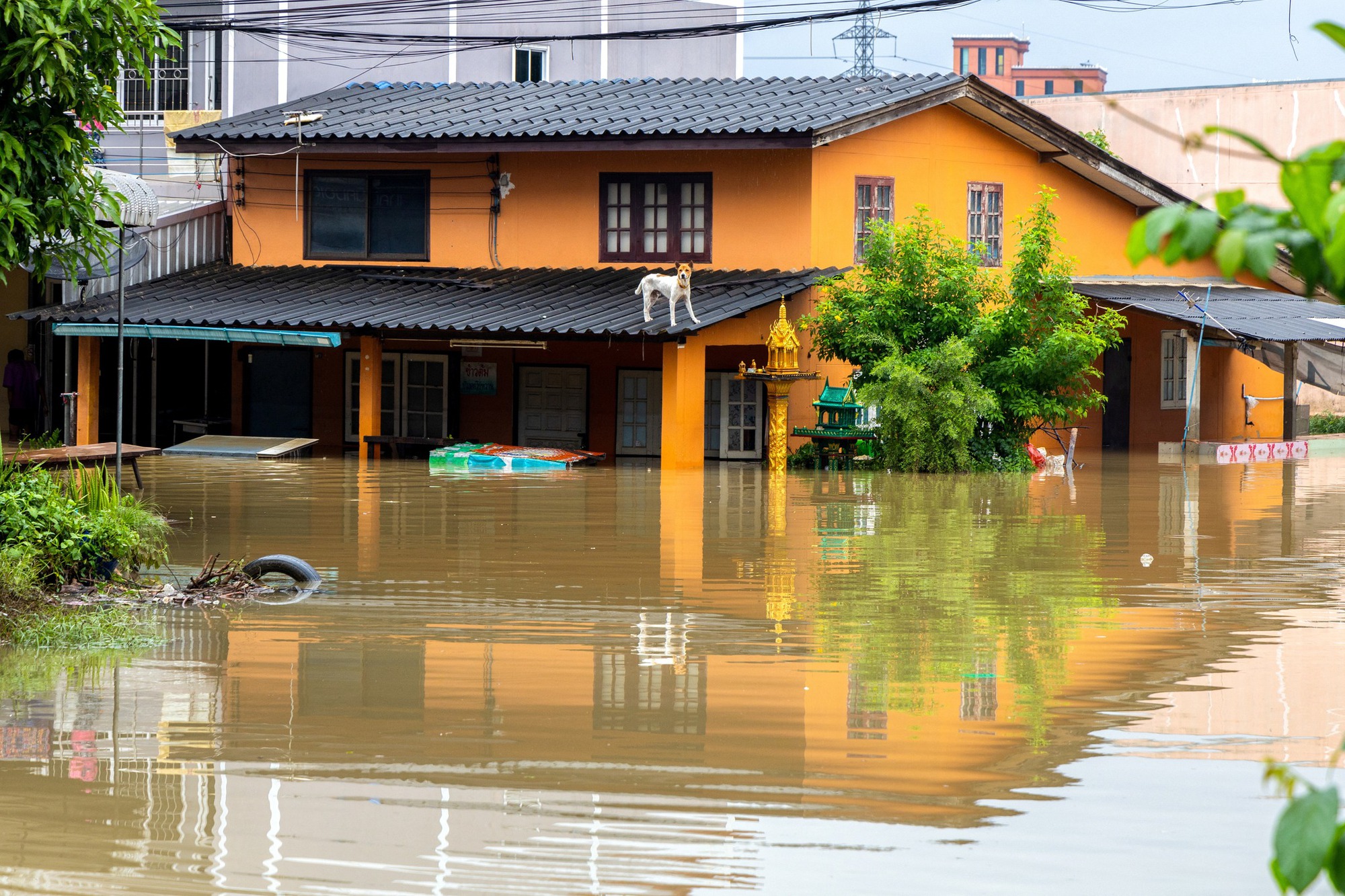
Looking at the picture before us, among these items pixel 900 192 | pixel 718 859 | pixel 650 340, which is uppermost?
pixel 900 192

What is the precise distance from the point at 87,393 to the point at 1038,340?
14960mm

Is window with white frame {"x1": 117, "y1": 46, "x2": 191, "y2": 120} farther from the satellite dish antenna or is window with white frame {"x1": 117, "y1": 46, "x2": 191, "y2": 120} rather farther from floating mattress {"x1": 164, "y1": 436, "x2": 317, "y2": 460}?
floating mattress {"x1": 164, "y1": 436, "x2": 317, "y2": 460}

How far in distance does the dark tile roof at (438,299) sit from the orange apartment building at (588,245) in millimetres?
56

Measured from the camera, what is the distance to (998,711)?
8242 mm

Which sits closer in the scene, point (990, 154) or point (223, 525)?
point (223, 525)

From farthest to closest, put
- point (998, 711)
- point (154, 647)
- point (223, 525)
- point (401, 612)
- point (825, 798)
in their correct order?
point (223, 525) → point (401, 612) → point (154, 647) → point (998, 711) → point (825, 798)

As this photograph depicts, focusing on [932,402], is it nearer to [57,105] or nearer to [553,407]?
[553,407]

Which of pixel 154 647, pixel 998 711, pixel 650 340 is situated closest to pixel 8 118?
pixel 154 647

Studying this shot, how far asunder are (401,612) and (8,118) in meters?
4.61

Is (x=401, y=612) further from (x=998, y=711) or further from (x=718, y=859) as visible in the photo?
(x=718, y=859)

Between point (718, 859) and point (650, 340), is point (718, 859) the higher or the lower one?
the lower one

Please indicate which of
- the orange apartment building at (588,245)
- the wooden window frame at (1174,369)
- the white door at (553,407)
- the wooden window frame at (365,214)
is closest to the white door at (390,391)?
the orange apartment building at (588,245)

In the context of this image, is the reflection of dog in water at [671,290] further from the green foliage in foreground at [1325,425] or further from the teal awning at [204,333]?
the green foliage in foreground at [1325,425]

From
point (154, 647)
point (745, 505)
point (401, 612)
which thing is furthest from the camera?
point (745, 505)
